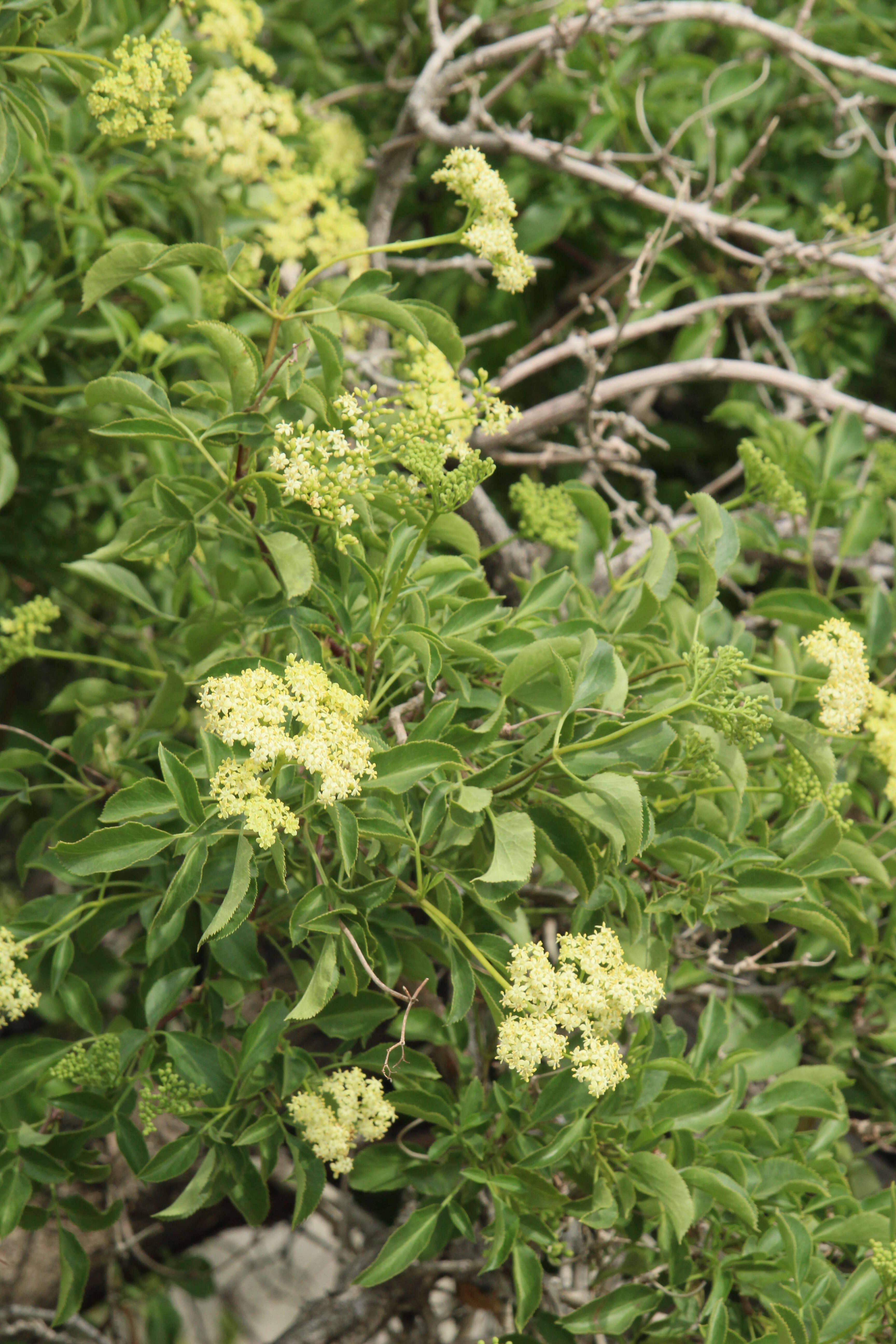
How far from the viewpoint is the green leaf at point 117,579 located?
54.6 inches

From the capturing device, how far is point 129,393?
1.10 metres

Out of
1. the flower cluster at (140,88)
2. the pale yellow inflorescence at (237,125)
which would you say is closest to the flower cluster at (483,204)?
the flower cluster at (140,88)

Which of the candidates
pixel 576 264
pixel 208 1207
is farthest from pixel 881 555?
pixel 208 1207

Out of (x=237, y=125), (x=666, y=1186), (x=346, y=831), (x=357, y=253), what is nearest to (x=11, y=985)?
(x=346, y=831)

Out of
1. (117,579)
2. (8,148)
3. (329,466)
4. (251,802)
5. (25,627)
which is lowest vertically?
(25,627)

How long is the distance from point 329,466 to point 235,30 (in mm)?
1078

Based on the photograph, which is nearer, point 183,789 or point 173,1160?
point 183,789

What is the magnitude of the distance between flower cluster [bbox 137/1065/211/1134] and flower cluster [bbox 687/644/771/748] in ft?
2.20

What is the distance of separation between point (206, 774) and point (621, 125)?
1.62 metres

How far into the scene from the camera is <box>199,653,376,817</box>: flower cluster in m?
0.89

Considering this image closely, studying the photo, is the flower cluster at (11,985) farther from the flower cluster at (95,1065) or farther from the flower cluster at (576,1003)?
the flower cluster at (576,1003)

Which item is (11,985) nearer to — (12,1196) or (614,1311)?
(12,1196)

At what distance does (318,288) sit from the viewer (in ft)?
4.86

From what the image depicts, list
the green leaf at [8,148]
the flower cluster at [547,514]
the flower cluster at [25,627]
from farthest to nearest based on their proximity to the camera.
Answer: the flower cluster at [547,514]
the flower cluster at [25,627]
the green leaf at [8,148]
